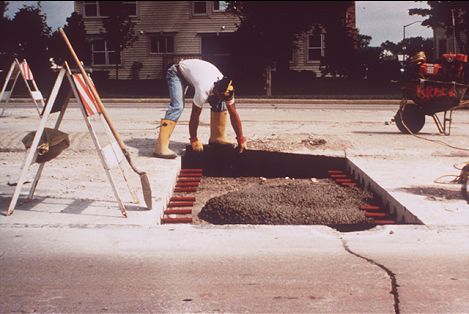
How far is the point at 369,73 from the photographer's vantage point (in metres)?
36.5

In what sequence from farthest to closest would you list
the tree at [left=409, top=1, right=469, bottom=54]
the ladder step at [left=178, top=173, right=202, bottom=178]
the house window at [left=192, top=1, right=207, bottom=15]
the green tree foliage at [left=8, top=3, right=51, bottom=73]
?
→ the house window at [left=192, top=1, right=207, bottom=15] < the green tree foliage at [left=8, top=3, right=51, bottom=73] < the tree at [left=409, top=1, right=469, bottom=54] < the ladder step at [left=178, top=173, right=202, bottom=178]

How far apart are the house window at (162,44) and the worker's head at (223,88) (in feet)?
106

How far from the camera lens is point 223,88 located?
9.41 metres

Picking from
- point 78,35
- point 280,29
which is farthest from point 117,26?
point 280,29

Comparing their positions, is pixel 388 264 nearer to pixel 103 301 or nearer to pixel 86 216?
pixel 103 301

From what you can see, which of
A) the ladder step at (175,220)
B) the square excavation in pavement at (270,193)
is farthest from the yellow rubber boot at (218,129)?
the ladder step at (175,220)

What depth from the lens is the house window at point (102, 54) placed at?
4153 centimetres

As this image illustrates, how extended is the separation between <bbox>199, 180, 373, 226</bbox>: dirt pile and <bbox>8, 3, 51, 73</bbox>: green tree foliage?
82.2 feet

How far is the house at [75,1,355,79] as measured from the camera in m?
40.2

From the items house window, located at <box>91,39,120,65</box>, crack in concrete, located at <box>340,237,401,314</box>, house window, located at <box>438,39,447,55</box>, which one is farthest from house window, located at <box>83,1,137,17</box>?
crack in concrete, located at <box>340,237,401,314</box>

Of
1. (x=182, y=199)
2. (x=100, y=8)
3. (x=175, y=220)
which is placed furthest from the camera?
(x=100, y=8)

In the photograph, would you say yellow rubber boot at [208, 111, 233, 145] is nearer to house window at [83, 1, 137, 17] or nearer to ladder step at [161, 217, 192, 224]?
ladder step at [161, 217, 192, 224]

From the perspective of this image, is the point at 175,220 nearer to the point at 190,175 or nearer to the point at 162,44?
the point at 190,175

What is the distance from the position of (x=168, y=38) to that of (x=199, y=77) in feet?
106
